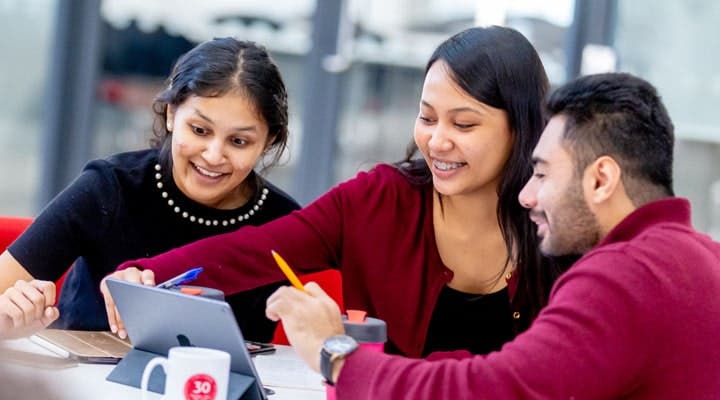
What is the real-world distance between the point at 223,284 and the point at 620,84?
0.92 m

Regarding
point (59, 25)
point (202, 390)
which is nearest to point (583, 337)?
point (202, 390)

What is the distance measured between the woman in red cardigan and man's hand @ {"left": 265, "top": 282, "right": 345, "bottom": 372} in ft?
1.66

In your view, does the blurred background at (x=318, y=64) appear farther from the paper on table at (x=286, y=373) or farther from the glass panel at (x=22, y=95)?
the paper on table at (x=286, y=373)

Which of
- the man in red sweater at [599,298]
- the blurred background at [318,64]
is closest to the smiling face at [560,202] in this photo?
the man in red sweater at [599,298]

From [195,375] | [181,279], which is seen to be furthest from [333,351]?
[181,279]

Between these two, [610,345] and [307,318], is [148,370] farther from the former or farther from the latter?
[610,345]

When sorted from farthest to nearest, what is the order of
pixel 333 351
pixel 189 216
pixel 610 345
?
pixel 189 216, pixel 333 351, pixel 610 345

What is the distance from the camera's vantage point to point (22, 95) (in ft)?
15.4

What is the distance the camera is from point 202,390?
154 centimetres

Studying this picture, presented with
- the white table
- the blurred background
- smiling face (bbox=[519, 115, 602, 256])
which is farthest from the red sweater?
the blurred background

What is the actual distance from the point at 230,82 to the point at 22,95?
271cm

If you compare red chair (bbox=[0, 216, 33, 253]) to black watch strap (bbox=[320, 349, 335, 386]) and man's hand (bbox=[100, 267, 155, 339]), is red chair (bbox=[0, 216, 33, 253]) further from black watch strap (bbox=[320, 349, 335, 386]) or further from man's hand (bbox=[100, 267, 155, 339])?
black watch strap (bbox=[320, 349, 335, 386])

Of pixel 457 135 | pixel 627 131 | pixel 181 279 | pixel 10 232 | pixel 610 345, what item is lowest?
pixel 10 232

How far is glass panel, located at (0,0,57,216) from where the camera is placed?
4629 mm
